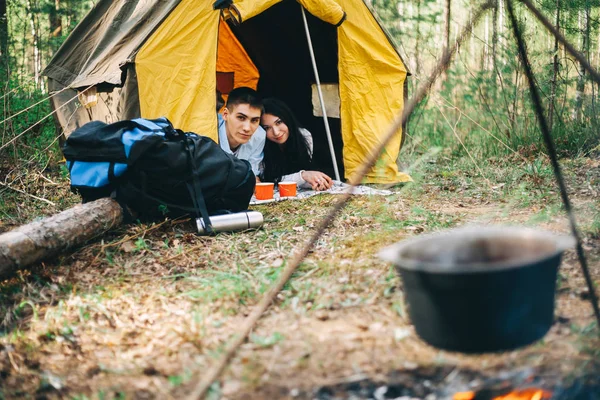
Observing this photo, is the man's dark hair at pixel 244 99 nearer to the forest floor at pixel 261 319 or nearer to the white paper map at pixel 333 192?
the white paper map at pixel 333 192

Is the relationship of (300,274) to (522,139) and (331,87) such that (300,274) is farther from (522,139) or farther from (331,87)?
(522,139)

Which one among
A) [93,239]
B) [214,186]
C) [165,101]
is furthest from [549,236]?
[165,101]

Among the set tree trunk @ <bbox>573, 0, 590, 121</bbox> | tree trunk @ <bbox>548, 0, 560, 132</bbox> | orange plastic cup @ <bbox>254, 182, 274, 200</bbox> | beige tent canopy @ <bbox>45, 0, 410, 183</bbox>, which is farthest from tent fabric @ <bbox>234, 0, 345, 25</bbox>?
tree trunk @ <bbox>573, 0, 590, 121</bbox>

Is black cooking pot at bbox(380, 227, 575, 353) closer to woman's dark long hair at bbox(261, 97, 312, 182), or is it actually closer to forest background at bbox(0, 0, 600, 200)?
Answer: woman's dark long hair at bbox(261, 97, 312, 182)

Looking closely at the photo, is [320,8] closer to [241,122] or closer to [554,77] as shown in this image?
[241,122]

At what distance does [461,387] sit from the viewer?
1595 millimetres

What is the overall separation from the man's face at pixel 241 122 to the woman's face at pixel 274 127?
320 mm

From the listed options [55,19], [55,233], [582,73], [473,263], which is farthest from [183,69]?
[55,19]

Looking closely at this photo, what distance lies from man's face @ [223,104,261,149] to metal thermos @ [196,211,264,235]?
48.3 inches

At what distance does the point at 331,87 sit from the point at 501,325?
4322 mm

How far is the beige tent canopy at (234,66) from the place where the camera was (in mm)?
4211

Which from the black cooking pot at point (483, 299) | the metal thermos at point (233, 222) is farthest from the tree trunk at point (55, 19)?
the black cooking pot at point (483, 299)

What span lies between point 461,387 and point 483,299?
38 centimetres

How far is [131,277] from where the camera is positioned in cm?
272
